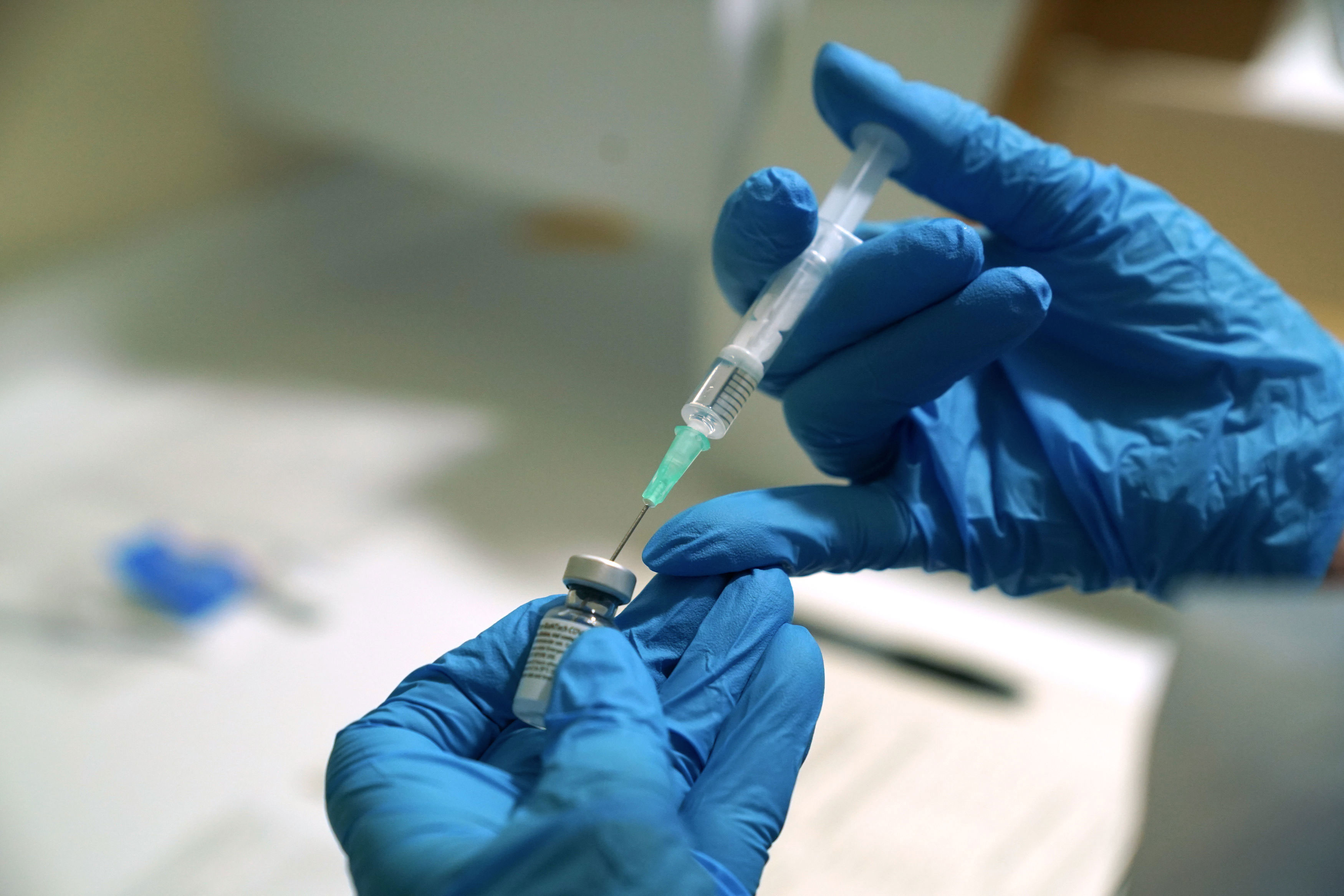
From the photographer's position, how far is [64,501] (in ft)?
4.65

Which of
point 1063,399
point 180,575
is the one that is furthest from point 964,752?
point 180,575

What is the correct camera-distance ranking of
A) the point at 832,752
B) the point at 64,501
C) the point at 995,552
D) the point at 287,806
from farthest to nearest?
the point at 64,501 → the point at 832,752 → the point at 287,806 → the point at 995,552

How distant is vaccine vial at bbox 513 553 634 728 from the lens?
0.52 meters

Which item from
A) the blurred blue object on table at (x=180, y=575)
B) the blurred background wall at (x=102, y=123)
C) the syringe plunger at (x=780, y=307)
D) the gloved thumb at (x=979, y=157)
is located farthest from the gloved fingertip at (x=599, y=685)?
the blurred background wall at (x=102, y=123)

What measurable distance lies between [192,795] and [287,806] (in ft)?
0.36

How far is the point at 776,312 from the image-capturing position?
0.66 meters

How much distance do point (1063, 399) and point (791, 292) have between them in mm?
233

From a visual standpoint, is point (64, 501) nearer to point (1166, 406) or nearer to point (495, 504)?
point (495, 504)

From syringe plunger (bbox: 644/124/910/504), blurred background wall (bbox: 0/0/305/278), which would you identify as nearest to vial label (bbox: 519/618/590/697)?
syringe plunger (bbox: 644/124/910/504)

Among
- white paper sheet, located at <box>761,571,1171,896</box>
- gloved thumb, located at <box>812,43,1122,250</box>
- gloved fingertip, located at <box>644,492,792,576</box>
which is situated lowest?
white paper sheet, located at <box>761,571,1171,896</box>

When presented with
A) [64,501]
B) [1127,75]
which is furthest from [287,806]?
[1127,75]

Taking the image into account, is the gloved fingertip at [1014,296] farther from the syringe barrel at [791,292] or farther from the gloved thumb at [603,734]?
the gloved thumb at [603,734]

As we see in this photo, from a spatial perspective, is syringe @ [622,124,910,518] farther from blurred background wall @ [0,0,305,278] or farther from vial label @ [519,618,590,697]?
blurred background wall @ [0,0,305,278]

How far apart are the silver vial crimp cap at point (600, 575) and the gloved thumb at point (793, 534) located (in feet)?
0.21
